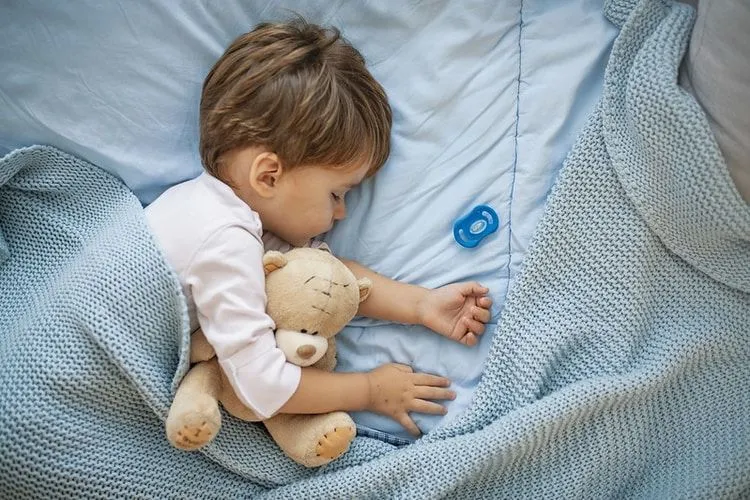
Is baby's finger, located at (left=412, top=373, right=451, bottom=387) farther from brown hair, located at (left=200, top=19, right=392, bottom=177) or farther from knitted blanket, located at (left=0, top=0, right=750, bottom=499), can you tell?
brown hair, located at (left=200, top=19, right=392, bottom=177)

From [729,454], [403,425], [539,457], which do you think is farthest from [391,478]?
[729,454]

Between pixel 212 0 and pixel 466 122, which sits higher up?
pixel 466 122

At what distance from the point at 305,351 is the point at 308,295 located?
79 millimetres

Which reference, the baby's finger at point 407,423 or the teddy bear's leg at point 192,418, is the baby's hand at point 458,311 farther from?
the teddy bear's leg at point 192,418

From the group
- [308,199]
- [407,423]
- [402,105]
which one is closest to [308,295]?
[308,199]

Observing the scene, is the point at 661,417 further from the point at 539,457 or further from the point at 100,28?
the point at 100,28

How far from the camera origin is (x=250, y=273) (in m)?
1.09

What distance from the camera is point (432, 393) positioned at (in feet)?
3.97

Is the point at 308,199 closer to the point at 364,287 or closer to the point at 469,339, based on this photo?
the point at 364,287

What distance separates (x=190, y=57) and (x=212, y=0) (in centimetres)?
10

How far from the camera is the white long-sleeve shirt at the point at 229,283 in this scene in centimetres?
106

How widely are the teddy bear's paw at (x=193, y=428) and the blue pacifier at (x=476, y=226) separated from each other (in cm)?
47

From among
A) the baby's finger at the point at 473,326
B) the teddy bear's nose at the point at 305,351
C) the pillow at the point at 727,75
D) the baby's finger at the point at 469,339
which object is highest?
the pillow at the point at 727,75

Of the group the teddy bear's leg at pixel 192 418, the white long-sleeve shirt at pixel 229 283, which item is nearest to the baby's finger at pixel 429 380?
the white long-sleeve shirt at pixel 229 283
